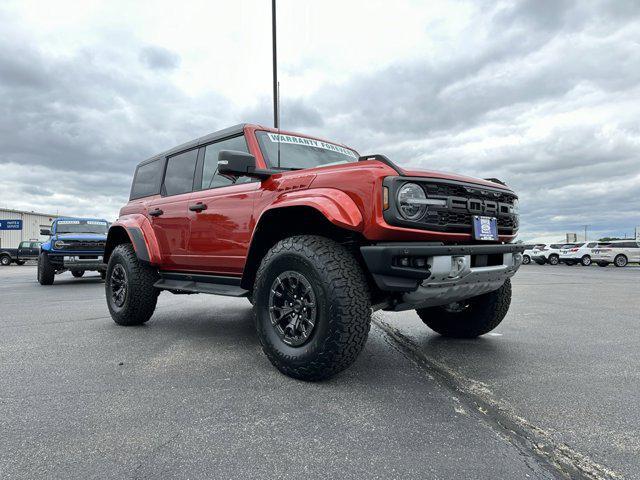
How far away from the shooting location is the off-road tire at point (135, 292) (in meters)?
4.68

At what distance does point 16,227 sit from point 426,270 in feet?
185

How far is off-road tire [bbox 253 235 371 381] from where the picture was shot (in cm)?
263

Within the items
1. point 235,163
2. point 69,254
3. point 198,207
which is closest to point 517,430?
point 235,163

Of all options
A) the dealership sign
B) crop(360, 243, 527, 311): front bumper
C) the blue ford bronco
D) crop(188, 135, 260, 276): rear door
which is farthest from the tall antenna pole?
the dealership sign

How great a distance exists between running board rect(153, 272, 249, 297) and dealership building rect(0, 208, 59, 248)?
4955 centimetres

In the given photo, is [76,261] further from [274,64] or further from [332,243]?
[332,243]

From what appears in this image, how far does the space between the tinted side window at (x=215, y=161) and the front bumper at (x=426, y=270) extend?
1.71 metres

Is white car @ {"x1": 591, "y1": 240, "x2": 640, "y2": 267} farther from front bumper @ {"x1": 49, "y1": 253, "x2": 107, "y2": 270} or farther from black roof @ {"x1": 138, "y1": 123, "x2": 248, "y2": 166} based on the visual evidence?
black roof @ {"x1": 138, "y1": 123, "x2": 248, "y2": 166}

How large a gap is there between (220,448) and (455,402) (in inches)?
52.5

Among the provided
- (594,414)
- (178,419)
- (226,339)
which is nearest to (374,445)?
(178,419)

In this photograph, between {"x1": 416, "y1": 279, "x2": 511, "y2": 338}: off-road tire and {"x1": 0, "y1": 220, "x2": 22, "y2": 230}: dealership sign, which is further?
{"x1": 0, "y1": 220, "x2": 22, "y2": 230}: dealership sign

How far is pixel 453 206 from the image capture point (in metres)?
2.97

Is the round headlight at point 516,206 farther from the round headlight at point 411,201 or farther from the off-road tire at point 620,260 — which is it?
the off-road tire at point 620,260

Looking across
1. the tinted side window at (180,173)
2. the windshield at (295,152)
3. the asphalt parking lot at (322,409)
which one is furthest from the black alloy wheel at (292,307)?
the tinted side window at (180,173)
